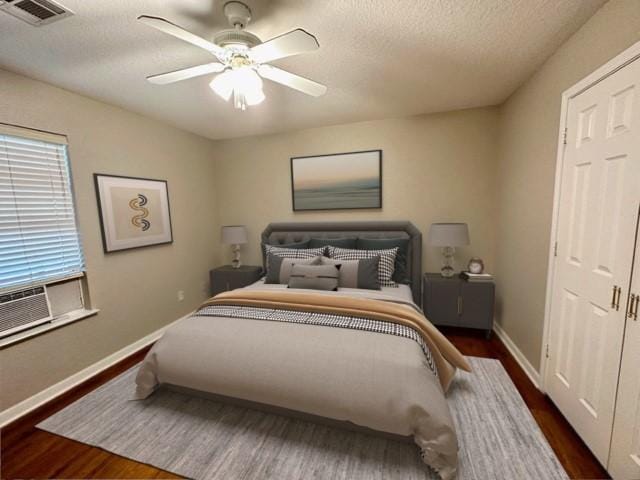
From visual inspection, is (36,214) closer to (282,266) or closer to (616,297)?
(282,266)

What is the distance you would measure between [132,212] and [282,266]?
5.36 feet

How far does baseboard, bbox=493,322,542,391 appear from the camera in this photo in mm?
2098

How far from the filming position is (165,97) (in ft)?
7.98

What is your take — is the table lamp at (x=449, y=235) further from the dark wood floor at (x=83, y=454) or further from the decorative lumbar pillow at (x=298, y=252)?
the dark wood floor at (x=83, y=454)

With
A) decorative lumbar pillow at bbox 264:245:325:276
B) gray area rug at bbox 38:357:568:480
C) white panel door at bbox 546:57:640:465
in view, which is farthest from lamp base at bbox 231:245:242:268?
white panel door at bbox 546:57:640:465

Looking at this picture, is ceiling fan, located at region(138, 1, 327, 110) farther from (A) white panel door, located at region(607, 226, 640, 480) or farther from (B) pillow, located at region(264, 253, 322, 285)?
(A) white panel door, located at region(607, 226, 640, 480)

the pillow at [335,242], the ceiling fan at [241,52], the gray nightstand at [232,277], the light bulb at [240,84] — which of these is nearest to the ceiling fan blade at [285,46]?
the ceiling fan at [241,52]

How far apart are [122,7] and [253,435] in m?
2.49

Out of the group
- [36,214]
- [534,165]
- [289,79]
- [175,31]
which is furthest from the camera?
[534,165]

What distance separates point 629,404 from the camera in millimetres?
1254

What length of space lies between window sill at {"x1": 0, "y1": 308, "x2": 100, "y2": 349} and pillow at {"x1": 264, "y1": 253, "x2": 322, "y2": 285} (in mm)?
1607

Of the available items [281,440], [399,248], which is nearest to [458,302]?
[399,248]

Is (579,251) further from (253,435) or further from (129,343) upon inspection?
(129,343)

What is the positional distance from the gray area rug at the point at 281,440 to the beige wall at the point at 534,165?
0.74m
